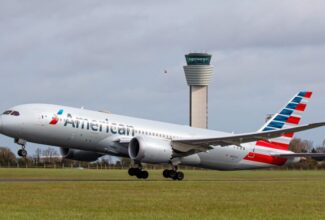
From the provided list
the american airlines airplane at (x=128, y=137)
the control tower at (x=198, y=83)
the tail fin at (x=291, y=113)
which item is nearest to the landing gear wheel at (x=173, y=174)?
the american airlines airplane at (x=128, y=137)

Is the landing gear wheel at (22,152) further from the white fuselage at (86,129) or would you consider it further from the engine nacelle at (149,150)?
the engine nacelle at (149,150)

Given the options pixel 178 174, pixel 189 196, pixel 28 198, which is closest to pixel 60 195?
pixel 28 198

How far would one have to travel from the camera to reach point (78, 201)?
2464cm

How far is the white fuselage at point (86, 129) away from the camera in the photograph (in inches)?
1770

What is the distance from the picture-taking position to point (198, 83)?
631ft

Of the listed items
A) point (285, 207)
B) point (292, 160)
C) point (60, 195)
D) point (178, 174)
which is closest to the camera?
point (285, 207)

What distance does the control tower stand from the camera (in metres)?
186

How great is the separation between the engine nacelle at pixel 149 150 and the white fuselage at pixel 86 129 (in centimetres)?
88

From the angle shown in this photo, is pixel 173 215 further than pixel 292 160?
No

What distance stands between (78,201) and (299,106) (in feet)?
110

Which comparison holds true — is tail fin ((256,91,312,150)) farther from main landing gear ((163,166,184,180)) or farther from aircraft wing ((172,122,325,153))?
main landing gear ((163,166,184,180))

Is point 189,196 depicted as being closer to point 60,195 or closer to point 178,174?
point 60,195

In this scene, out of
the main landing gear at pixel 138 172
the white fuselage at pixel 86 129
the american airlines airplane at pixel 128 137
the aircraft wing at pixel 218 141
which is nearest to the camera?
the white fuselage at pixel 86 129

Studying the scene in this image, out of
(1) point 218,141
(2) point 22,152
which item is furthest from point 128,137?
(2) point 22,152
